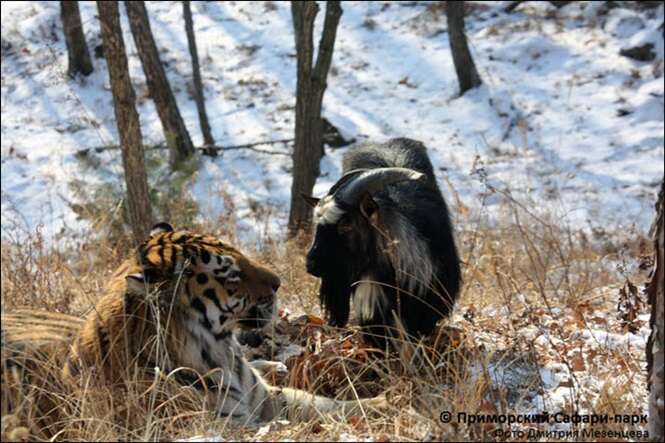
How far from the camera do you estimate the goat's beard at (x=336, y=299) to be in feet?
16.5

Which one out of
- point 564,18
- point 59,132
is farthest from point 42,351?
point 564,18

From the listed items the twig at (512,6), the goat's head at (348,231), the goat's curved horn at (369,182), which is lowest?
the twig at (512,6)

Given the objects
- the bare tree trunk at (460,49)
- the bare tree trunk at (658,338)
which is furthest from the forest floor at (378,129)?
the bare tree trunk at (658,338)

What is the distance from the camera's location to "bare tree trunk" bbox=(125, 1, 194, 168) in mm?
12070

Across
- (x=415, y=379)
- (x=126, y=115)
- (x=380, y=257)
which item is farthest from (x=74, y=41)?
(x=415, y=379)

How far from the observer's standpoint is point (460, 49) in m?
17.5

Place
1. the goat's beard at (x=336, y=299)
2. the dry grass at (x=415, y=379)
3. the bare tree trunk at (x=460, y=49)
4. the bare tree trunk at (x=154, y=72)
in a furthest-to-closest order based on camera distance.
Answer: the bare tree trunk at (x=460, y=49)
the bare tree trunk at (x=154, y=72)
the goat's beard at (x=336, y=299)
the dry grass at (x=415, y=379)

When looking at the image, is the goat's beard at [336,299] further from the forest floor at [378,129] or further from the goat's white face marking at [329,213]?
the goat's white face marking at [329,213]

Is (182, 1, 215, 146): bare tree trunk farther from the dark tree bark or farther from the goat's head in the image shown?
the goat's head

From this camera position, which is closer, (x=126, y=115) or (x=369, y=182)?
(x=369, y=182)

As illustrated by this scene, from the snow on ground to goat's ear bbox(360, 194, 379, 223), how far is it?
7.52 meters

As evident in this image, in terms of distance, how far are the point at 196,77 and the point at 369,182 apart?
12.2 metres

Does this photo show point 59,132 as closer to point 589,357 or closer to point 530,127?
point 530,127

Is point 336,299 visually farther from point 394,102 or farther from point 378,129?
point 394,102
